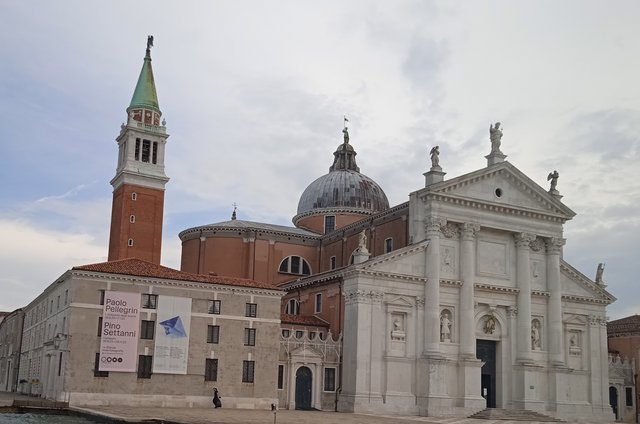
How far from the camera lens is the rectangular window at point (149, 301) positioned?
37.7 m

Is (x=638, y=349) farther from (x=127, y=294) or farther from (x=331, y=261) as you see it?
(x=127, y=294)

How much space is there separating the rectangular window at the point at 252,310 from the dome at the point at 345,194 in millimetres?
22373

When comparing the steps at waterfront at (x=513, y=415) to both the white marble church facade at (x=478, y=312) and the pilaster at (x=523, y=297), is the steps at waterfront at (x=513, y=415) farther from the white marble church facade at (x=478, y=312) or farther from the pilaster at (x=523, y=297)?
the pilaster at (x=523, y=297)

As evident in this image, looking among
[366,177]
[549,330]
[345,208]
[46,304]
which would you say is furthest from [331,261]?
[46,304]

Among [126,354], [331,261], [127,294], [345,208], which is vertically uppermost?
[345,208]

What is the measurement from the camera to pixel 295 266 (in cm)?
5784

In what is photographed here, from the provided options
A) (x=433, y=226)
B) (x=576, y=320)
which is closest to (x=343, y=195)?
(x=433, y=226)

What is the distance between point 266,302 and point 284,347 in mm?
3123

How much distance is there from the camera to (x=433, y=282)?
44469mm

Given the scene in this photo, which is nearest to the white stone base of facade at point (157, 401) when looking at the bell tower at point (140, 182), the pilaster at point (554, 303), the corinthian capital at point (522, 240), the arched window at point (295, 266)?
the corinthian capital at point (522, 240)

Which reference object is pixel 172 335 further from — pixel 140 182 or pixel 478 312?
pixel 140 182

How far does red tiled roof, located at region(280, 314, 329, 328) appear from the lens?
44906mm

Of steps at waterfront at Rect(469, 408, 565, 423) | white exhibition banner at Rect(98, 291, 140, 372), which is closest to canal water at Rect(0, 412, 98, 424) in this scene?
white exhibition banner at Rect(98, 291, 140, 372)

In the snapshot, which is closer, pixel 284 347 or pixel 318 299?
pixel 284 347
